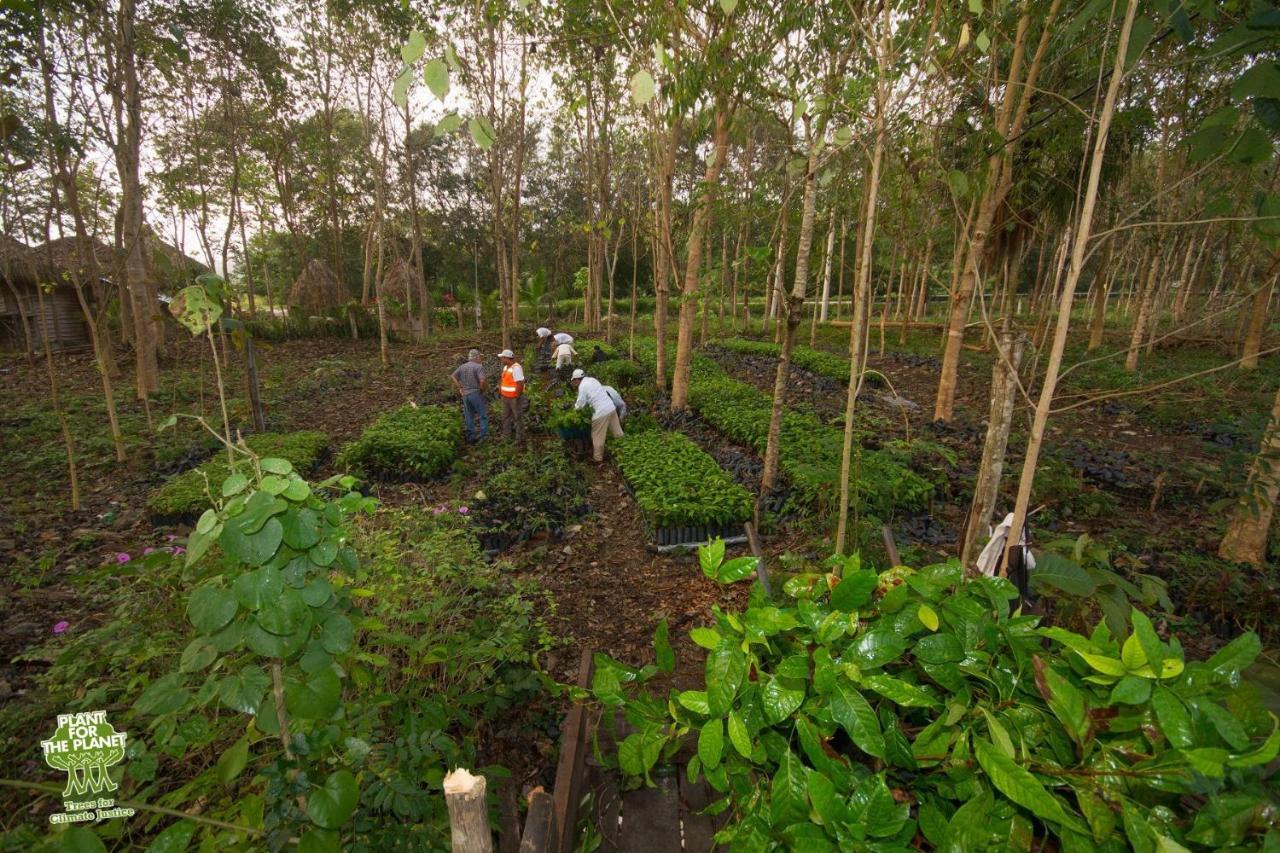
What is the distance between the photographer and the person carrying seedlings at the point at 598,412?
720 cm

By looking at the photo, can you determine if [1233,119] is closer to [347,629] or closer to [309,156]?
[347,629]

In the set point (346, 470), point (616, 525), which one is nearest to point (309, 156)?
point (346, 470)

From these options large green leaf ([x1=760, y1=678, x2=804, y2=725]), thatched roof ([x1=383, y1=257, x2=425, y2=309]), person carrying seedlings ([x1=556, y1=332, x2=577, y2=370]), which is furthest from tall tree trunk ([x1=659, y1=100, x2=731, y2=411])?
thatched roof ([x1=383, y1=257, x2=425, y2=309])

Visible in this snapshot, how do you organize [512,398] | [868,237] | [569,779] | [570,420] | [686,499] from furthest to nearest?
[512,398], [570,420], [686,499], [868,237], [569,779]

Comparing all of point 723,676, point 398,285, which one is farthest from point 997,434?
point 398,285

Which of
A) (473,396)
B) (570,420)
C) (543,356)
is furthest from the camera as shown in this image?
(543,356)

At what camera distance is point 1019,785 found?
112 cm

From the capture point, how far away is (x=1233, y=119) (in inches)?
50.4

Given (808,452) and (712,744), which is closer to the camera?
(712,744)

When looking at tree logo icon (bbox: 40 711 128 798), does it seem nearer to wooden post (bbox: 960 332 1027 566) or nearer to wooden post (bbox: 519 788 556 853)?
wooden post (bbox: 519 788 556 853)

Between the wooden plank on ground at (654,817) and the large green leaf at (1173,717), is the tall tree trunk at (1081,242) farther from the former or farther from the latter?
the wooden plank on ground at (654,817)

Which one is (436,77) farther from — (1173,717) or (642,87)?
(1173,717)

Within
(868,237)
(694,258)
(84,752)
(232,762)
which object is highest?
(694,258)

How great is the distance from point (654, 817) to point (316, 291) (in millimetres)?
21440
